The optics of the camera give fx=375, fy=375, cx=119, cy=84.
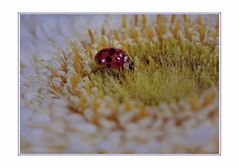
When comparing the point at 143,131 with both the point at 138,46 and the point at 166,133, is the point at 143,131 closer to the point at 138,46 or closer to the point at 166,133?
the point at 166,133

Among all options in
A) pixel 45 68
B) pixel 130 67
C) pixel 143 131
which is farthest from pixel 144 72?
pixel 45 68

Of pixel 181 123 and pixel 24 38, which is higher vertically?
pixel 24 38
